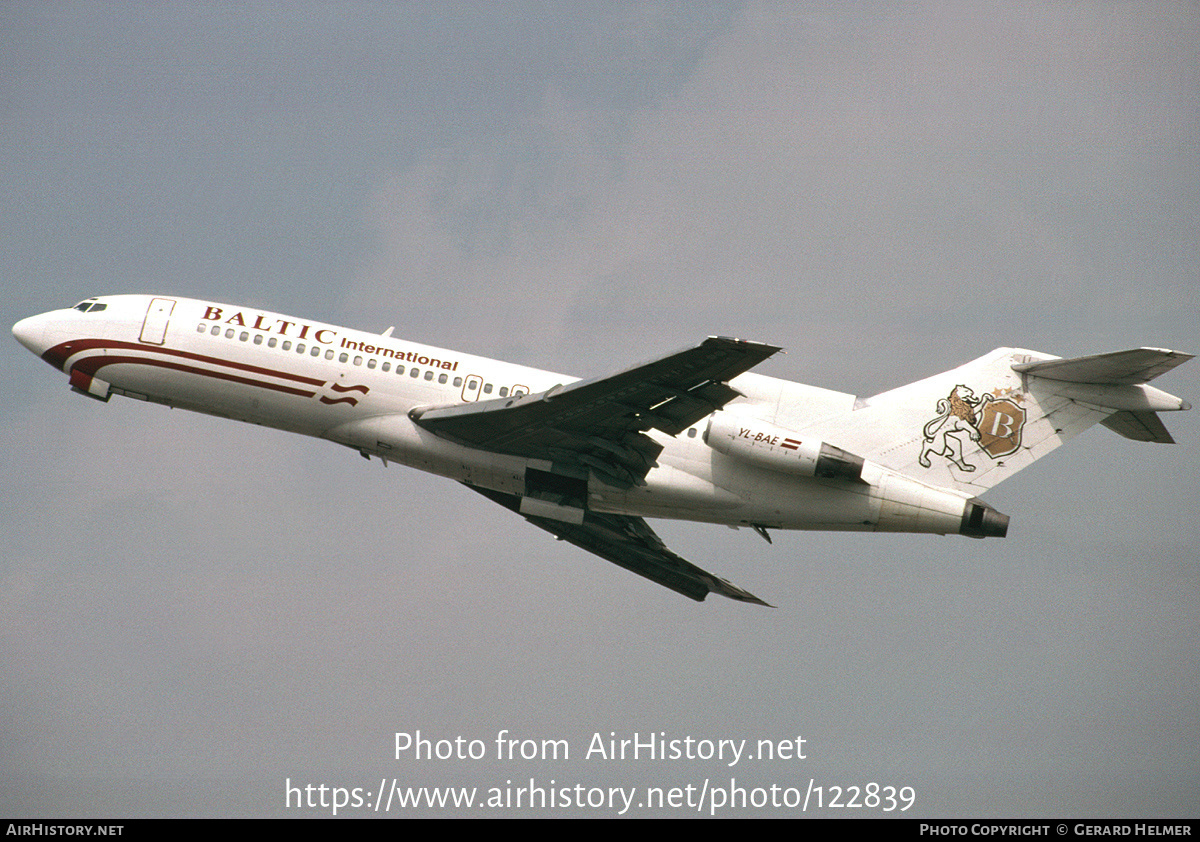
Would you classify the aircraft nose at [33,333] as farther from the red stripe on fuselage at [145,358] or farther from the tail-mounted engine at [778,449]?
the tail-mounted engine at [778,449]

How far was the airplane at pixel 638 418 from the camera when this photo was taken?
28500 mm

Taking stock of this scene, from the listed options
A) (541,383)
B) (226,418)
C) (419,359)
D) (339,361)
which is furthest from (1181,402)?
(226,418)

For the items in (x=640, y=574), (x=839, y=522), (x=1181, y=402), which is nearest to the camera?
(x=1181, y=402)

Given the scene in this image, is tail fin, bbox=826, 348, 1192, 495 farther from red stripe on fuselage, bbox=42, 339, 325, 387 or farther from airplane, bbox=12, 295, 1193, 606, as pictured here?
red stripe on fuselage, bbox=42, 339, 325, 387

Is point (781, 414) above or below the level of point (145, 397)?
above

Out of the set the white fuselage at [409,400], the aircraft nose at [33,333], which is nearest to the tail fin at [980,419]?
the white fuselage at [409,400]

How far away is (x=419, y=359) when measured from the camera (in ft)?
101

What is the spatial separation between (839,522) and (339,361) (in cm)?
1306

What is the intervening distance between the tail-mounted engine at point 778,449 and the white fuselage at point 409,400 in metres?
0.14

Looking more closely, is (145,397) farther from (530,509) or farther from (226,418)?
(530,509)

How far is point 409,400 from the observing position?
30531 millimetres

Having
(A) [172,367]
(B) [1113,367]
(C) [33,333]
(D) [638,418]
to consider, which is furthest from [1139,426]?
(C) [33,333]

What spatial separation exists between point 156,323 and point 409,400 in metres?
7.30

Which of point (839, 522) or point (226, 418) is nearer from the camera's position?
point (839, 522)
